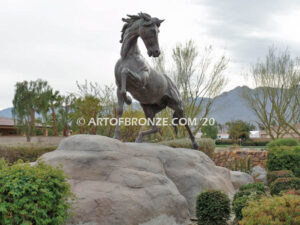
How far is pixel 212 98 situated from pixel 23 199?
66.7ft

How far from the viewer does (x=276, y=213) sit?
3.84m

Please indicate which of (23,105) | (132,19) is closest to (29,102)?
(23,105)

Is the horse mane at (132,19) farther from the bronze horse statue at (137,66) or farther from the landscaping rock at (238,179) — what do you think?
the landscaping rock at (238,179)

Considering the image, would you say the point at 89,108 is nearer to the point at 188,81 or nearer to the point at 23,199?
the point at 188,81

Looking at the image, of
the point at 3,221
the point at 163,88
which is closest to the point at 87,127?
the point at 163,88

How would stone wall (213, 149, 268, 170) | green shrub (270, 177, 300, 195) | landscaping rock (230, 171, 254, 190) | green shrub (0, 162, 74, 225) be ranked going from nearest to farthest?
green shrub (0, 162, 74, 225) → green shrub (270, 177, 300, 195) → landscaping rock (230, 171, 254, 190) → stone wall (213, 149, 268, 170)

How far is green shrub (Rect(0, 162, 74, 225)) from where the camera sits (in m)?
3.58

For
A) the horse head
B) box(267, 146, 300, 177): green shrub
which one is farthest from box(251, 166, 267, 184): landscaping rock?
the horse head

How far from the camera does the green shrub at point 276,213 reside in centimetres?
372

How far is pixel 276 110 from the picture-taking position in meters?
27.4

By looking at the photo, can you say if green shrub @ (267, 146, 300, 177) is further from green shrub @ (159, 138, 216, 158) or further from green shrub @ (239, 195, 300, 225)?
green shrub @ (239, 195, 300, 225)

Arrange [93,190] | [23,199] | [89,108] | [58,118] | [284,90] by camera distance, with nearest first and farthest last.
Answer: [23,199], [93,190], [89,108], [284,90], [58,118]

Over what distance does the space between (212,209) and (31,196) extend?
10.9ft

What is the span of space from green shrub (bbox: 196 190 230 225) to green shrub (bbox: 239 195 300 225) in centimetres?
165
